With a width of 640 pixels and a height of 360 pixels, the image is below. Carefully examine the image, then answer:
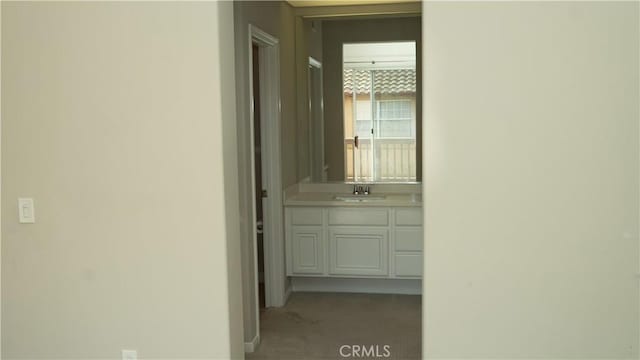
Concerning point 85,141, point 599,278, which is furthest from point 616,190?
point 85,141

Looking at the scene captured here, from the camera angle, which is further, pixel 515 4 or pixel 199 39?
pixel 199 39

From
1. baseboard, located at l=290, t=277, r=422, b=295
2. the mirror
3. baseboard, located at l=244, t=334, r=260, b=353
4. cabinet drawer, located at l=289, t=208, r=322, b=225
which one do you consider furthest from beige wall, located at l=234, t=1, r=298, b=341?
baseboard, located at l=290, t=277, r=422, b=295

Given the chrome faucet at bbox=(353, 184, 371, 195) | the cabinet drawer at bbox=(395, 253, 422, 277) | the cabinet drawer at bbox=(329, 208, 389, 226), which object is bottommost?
the cabinet drawer at bbox=(395, 253, 422, 277)

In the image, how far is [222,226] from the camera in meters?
2.74

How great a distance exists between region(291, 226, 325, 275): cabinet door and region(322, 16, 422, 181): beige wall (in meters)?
0.62

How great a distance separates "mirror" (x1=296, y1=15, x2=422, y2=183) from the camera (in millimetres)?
5020

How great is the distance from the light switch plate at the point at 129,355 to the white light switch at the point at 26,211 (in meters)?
0.75

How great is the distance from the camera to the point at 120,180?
9.24ft

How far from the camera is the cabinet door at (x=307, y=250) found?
4809mm

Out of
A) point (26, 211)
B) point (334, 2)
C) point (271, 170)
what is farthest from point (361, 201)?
point (26, 211)

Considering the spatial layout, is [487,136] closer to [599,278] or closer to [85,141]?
[599,278]

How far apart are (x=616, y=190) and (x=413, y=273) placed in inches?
92.6

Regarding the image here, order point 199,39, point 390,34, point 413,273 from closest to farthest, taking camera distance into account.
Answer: point 199,39, point 413,273, point 390,34

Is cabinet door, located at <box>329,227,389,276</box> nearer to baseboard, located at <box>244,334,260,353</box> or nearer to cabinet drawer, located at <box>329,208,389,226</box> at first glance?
cabinet drawer, located at <box>329,208,389,226</box>
